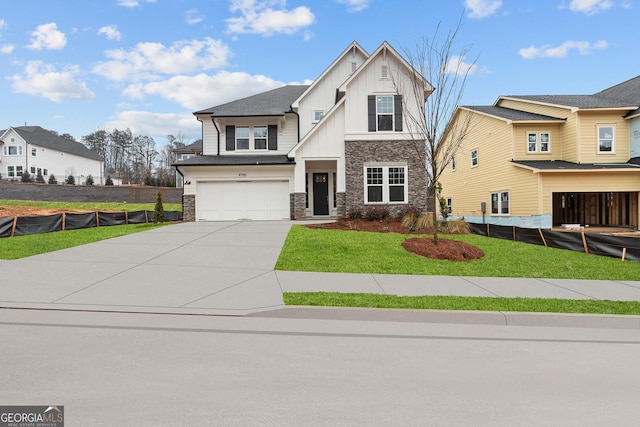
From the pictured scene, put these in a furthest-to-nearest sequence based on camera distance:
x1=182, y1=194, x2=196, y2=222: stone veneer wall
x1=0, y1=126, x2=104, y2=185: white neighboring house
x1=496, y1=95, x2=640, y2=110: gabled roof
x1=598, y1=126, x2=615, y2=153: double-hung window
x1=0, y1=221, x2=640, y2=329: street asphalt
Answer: x1=0, y1=126, x2=104, y2=185: white neighboring house, x1=598, y1=126, x2=615, y2=153: double-hung window, x1=496, y1=95, x2=640, y2=110: gabled roof, x1=182, y1=194, x2=196, y2=222: stone veneer wall, x1=0, y1=221, x2=640, y2=329: street asphalt

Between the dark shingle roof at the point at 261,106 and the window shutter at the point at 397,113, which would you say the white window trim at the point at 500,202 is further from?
the dark shingle roof at the point at 261,106

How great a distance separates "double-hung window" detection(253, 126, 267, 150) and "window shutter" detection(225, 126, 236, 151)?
1.21 metres

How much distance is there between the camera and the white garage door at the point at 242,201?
20516mm

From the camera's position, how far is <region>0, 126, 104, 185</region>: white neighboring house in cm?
4975

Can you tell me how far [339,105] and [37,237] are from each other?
564 inches

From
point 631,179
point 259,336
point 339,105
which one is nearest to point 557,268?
point 259,336

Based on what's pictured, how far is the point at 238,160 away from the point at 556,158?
19.5 meters

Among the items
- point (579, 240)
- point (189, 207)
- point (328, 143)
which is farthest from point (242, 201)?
point (579, 240)

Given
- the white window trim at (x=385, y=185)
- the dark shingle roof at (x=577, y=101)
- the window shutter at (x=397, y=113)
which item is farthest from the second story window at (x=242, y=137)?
the dark shingle roof at (x=577, y=101)

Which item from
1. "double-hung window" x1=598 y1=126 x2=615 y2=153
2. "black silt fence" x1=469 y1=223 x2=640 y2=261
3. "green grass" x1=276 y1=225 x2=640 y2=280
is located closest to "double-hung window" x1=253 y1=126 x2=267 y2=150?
"green grass" x1=276 y1=225 x2=640 y2=280

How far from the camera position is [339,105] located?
19.0 metres

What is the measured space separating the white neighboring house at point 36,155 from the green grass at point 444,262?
46.7 meters

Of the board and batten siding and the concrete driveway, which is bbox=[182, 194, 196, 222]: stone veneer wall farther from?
the concrete driveway

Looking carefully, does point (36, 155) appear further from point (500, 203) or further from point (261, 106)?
point (500, 203)
